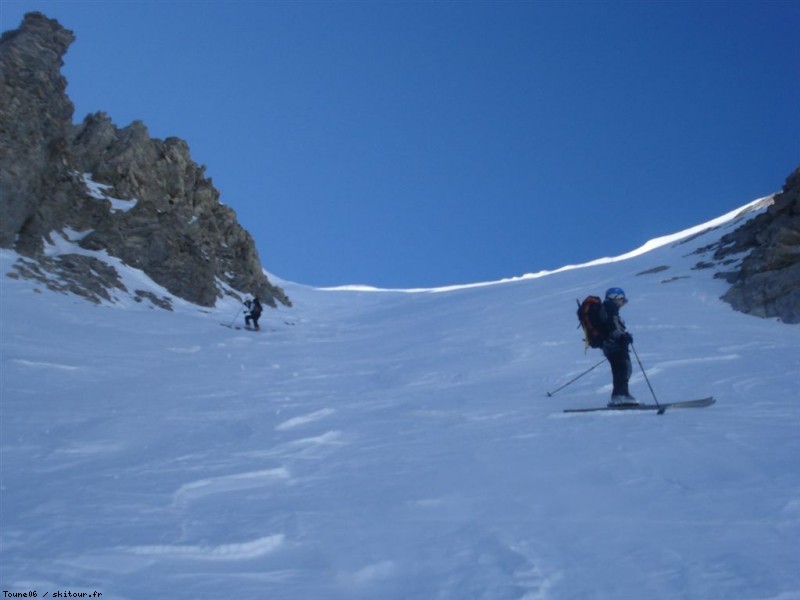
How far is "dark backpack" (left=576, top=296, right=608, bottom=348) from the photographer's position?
29.9 ft

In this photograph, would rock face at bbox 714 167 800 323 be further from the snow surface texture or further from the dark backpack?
the dark backpack

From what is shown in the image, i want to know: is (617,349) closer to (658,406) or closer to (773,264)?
(658,406)

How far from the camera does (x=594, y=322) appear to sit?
9164mm

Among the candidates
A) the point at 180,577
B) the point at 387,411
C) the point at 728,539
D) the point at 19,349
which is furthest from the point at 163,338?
the point at 728,539

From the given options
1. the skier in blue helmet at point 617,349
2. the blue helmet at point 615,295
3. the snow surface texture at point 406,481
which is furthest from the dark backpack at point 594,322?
the snow surface texture at point 406,481

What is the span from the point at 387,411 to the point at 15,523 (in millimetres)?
5275

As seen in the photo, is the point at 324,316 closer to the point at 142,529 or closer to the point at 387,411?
the point at 387,411

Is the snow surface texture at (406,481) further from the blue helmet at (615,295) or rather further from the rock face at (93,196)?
the rock face at (93,196)

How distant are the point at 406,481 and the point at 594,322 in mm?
4627

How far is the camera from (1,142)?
26.4 m

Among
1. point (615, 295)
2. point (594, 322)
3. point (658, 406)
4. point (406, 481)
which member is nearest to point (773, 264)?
point (615, 295)

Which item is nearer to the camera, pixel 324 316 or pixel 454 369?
pixel 454 369

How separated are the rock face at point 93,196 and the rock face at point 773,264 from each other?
75.7 ft

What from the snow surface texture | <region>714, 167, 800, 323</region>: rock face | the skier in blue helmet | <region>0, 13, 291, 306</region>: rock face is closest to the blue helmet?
the skier in blue helmet
